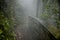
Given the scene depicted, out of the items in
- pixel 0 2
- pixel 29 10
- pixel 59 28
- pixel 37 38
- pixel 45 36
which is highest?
pixel 0 2

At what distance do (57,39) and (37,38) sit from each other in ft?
7.52

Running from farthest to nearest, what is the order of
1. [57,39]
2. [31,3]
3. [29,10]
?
[31,3] < [29,10] < [57,39]

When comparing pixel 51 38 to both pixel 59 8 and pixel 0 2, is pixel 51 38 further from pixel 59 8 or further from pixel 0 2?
pixel 0 2

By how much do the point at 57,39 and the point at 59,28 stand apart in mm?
1081

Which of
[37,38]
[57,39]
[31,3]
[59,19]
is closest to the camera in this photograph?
[57,39]

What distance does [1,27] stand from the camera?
704 cm

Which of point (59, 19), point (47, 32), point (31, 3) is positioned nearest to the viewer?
point (47, 32)

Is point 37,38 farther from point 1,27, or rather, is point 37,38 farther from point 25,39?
point 1,27

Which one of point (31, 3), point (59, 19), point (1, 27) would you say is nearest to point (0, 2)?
point (1, 27)

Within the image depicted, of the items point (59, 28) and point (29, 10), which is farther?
point (29, 10)

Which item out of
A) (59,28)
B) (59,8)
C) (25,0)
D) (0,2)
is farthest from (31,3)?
(59,28)

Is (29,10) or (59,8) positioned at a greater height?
(59,8)

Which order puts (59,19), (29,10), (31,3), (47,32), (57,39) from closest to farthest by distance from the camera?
1. (57,39)
2. (47,32)
3. (59,19)
4. (29,10)
5. (31,3)

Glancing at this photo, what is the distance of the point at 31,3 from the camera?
20141 mm
